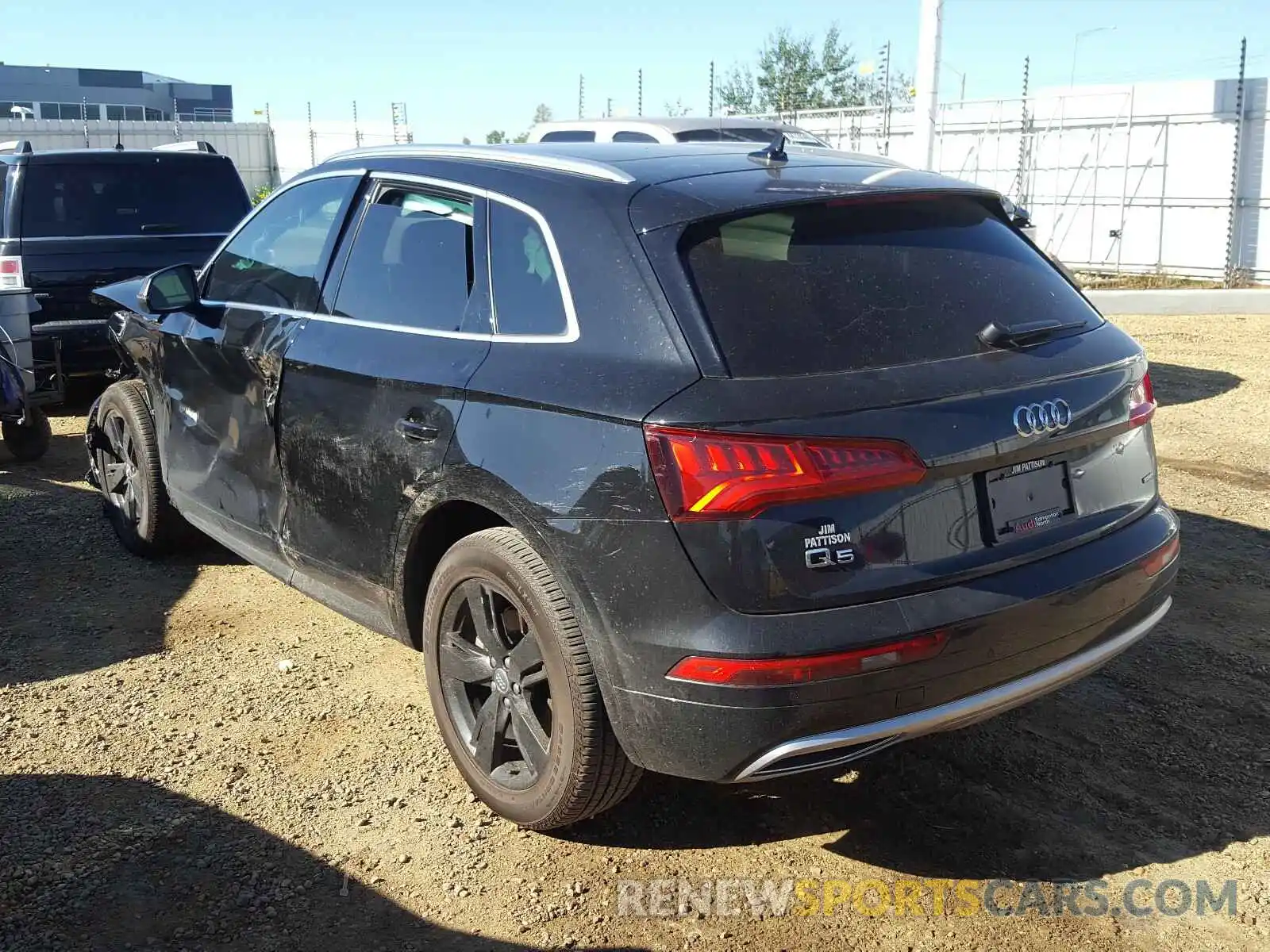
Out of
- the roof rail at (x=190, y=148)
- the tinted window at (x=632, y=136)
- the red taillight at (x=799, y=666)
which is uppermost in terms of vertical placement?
the tinted window at (x=632, y=136)

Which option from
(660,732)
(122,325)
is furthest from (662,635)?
(122,325)

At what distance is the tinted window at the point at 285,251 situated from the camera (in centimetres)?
416

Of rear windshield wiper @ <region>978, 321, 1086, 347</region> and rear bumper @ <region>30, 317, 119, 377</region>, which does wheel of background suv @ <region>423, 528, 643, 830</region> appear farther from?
rear bumper @ <region>30, 317, 119, 377</region>

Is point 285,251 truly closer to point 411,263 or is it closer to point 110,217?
point 411,263

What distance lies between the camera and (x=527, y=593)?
121 inches

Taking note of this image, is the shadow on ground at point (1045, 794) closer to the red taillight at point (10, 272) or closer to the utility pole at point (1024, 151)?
the red taillight at point (10, 272)

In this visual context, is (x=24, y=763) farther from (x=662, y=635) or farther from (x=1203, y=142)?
(x=1203, y=142)

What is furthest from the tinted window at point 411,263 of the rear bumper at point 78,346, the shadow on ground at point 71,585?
the rear bumper at point 78,346

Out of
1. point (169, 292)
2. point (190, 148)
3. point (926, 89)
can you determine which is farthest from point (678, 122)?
point (169, 292)

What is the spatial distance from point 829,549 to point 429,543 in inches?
54.1

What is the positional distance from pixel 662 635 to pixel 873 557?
508 mm

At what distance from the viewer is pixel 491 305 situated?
3.37 metres

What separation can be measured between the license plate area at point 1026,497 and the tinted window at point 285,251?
2363 mm

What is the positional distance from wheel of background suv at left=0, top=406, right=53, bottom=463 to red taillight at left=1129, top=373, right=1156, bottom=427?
648 centimetres
